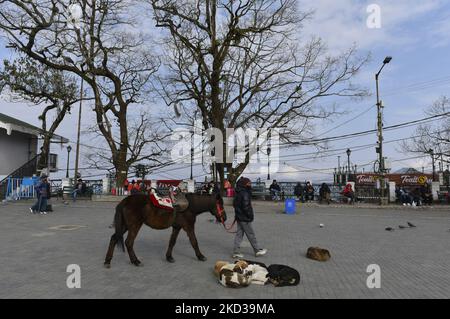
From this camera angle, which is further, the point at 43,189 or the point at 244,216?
the point at 43,189

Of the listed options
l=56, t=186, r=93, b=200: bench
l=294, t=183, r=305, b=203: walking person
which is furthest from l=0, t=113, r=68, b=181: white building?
l=294, t=183, r=305, b=203: walking person

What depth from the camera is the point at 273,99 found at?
29.0 meters

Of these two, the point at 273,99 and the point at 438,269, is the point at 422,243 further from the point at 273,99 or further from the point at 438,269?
the point at 273,99

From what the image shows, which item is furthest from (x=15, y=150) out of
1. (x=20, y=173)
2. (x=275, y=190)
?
(x=275, y=190)

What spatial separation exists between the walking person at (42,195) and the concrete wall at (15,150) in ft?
36.1

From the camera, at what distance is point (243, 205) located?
8.39 m

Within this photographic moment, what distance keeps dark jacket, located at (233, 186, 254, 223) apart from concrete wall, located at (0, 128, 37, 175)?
24.4m

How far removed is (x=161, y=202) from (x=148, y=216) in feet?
1.27

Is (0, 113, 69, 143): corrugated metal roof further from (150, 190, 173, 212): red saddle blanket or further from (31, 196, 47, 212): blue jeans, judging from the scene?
(150, 190, 173, 212): red saddle blanket

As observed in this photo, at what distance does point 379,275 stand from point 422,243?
15.8ft

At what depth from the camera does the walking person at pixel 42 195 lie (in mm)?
17703

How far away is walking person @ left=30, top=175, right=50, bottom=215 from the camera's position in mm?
17703

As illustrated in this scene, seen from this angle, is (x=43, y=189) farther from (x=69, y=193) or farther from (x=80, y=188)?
(x=69, y=193)
